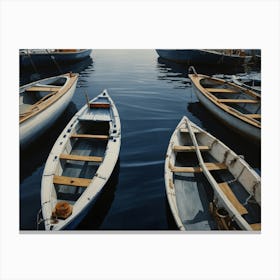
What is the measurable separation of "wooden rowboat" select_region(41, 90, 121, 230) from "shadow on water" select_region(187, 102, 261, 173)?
2629mm

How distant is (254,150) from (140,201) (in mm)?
2561

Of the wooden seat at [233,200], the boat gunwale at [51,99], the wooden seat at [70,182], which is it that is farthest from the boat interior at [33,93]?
the wooden seat at [233,200]

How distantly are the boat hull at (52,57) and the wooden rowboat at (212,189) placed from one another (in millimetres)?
4759

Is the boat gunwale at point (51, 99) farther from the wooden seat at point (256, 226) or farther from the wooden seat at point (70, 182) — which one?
the wooden seat at point (256, 226)

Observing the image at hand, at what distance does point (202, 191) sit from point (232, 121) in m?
2.30

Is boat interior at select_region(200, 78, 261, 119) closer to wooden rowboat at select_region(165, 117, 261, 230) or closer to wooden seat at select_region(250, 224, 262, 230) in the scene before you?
wooden rowboat at select_region(165, 117, 261, 230)

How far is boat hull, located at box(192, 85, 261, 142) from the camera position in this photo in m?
4.45

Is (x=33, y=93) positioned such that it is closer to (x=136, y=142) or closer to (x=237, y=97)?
(x=136, y=142)

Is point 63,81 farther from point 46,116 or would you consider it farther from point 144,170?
point 144,170

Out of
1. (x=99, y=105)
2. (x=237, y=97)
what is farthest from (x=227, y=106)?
(x=99, y=105)

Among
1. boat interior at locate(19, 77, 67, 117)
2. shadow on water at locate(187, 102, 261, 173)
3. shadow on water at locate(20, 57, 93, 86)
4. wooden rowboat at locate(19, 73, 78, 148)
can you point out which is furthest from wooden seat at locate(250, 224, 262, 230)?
shadow on water at locate(20, 57, 93, 86)

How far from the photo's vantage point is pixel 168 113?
6652 mm
